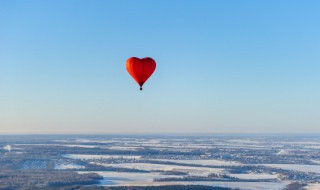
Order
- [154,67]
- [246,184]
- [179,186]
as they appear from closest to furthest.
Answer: [154,67] → [179,186] → [246,184]

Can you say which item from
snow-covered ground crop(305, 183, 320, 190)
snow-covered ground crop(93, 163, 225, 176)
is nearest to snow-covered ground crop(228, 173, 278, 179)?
snow-covered ground crop(93, 163, 225, 176)

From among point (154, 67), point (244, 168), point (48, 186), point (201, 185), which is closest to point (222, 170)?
point (244, 168)

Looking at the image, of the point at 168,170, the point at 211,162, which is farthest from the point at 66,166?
the point at 211,162

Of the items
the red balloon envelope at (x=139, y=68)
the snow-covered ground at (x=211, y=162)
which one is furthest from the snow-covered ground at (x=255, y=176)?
the red balloon envelope at (x=139, y=68)

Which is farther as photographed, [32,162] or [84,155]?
[84,155]

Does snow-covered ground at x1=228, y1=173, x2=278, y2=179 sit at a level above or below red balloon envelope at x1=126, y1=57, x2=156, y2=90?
below

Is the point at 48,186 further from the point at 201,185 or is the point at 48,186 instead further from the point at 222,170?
the point at 222,170

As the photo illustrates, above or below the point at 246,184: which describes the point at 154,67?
above

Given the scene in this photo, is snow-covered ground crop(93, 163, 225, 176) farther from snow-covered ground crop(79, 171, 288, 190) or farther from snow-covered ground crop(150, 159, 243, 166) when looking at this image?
snow-covered ground crop(79, 171, 288, 190)

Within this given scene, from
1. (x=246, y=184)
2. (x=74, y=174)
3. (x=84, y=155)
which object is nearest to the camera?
(x=246, y=184)
